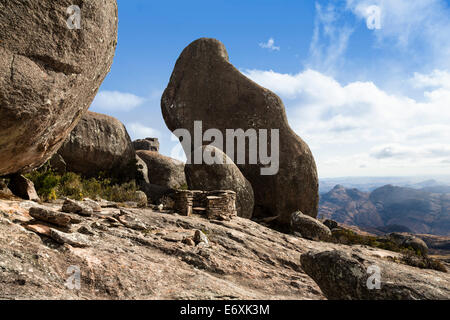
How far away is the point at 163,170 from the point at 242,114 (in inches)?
263

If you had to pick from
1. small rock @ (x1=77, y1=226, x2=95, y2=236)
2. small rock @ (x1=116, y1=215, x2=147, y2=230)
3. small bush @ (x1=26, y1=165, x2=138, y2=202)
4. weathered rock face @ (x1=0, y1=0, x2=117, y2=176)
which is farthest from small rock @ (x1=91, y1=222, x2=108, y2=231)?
small bush @ (x1=26, y1=165, x2=138, y2=202)

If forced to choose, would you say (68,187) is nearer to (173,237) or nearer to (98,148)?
(98,148)

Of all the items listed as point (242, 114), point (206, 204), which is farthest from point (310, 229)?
point (242, 114)

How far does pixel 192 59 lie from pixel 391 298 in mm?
20030

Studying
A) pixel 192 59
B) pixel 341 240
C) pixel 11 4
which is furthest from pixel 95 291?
pixel 192 59

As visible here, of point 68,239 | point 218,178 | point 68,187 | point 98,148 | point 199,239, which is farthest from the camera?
point 98,148

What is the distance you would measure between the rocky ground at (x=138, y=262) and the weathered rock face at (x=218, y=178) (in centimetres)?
515

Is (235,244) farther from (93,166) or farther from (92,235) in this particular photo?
(93,166)

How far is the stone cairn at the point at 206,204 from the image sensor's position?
9.46 m

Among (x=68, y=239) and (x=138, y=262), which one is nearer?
(x=68, y=239)

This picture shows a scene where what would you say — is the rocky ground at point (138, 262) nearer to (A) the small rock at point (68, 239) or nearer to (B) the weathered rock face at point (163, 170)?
(A) the small rock at point (68, 239)

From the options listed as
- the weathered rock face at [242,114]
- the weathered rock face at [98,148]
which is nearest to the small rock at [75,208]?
the weathered rock face at [98,148]

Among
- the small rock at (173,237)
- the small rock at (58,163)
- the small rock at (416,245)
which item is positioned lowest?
the small rock at (416,245)

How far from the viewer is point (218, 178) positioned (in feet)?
43.0
